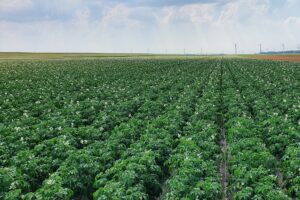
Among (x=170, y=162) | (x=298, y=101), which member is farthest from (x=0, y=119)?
(x=298, y=101)

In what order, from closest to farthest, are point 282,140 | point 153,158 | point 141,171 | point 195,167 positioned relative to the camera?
1. point 141,171
2. point 195,167
3. point 153,158
4. point 282,140

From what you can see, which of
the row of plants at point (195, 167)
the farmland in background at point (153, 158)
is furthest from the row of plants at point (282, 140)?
the row of plants at point (195, 167)

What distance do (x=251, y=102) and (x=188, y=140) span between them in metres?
10.1

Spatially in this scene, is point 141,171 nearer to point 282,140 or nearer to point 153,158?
point 153,158

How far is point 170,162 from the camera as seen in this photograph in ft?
32.1

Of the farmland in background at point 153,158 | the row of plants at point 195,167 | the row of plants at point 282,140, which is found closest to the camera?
the row of plants at point 195,167

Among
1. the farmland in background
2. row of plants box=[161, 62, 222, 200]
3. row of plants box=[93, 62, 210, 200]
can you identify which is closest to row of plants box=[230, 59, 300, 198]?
the farmland in background

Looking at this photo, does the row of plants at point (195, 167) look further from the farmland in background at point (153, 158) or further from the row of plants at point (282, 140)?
the row of plants at point (282, 140)

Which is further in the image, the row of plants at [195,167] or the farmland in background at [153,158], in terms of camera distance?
the farmland in background at [153,158]

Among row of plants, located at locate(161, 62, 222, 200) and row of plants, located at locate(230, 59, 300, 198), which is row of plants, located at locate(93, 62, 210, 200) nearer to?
row of plants, located at locate(161, 62, 222, 200)

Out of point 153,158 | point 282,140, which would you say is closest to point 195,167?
point 153,158

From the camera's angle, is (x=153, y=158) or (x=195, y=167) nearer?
(x=195, y=167)

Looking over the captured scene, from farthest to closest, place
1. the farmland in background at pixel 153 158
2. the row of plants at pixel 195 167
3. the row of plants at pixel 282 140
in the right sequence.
Result: the row of plants at pixel 282 140, the farmland in background at pixel 153 158, the row of plants at pixel 195 167

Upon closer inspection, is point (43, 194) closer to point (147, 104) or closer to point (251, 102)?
point (147, 104)
